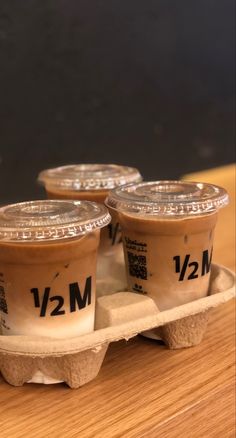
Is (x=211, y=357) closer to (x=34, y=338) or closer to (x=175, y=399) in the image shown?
(x=175, y=399)

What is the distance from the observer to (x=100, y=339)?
2.06 ft

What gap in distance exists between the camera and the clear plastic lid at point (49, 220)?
2.05 ft

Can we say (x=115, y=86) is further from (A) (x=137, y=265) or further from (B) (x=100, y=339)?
(B) (x=100, y=339)

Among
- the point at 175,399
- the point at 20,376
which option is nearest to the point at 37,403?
the point at 20,376

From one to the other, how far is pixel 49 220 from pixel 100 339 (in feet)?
0.49

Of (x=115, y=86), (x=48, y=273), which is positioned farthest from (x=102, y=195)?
(x=115, y=86)

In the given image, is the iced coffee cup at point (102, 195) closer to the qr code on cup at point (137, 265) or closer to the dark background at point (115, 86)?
the qr code on cup at point (137, 265)

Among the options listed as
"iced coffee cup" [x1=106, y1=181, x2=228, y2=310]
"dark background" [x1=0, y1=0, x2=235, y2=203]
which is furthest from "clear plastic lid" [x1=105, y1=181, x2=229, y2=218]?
"dark background" [x1=0, y1=0, x2=235, y2=203]

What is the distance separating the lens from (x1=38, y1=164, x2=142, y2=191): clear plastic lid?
2.83 ft

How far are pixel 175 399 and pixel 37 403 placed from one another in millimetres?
156

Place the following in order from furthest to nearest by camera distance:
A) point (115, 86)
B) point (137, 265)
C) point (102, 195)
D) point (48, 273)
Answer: point (115, 86)
point (102, 195)
point (137, 265)
point (48, 273)

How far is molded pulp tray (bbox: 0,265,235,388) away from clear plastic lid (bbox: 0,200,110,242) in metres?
0.11

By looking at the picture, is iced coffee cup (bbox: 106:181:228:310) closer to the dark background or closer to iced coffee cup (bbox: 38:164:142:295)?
iced coffee cup (bbox: 38:164:142:295)

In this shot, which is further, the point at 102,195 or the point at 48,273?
the point at 102,195
